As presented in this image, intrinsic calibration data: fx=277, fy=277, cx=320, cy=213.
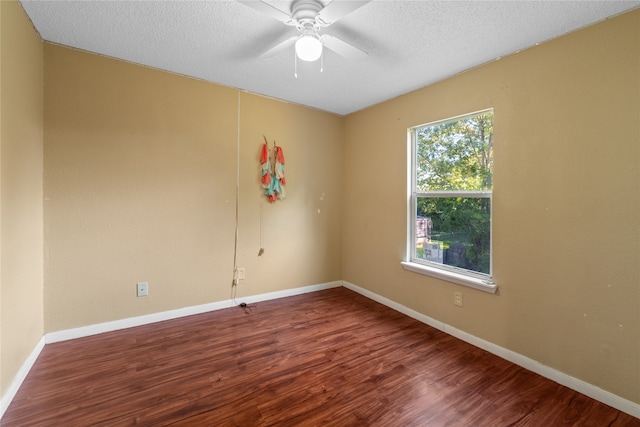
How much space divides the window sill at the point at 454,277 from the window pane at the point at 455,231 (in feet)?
0.35

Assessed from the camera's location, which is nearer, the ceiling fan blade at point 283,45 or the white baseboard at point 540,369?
the white baseboard at point 540,369

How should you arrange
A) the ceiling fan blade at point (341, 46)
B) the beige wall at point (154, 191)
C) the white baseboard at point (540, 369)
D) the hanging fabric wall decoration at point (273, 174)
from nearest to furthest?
1. the white baseboard at point (540, 369)
2. the ceiling fan blade at point (341, 46)
3. the beige wall at point (154, 191)
4. the hanging fabric wall decoration at point (273, 174)

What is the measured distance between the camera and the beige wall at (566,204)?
5.39 ft

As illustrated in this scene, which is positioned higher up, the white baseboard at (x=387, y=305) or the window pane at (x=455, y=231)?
the window pane at (x=455, y=231)

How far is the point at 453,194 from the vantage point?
2586 mm

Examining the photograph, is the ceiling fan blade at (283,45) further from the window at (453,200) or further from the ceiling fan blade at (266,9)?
the window at (453,200)

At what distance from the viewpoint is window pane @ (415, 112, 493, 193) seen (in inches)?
93.1

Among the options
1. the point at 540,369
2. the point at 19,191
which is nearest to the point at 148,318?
the point at 19,191

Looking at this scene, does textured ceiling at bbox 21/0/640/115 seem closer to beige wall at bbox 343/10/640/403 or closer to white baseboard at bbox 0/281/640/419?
beige wall at bbox 343/10/640/403

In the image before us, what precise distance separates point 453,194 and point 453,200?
0.22ft

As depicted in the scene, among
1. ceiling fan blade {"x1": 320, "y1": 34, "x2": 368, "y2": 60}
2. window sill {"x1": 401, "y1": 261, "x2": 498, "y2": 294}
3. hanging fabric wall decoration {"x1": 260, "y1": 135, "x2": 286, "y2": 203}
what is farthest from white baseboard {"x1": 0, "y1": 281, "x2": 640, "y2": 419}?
ceiling fan blade {"x1": 320, "y1": 34, "x2": 368, "y2": 60}

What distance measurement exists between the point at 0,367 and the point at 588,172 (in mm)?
3639

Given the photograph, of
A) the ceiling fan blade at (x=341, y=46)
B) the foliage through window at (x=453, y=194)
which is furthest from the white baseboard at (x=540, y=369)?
the ceiling fan blade at (x=341, y=46)

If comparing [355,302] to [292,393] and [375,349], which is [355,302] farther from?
[292,393]
